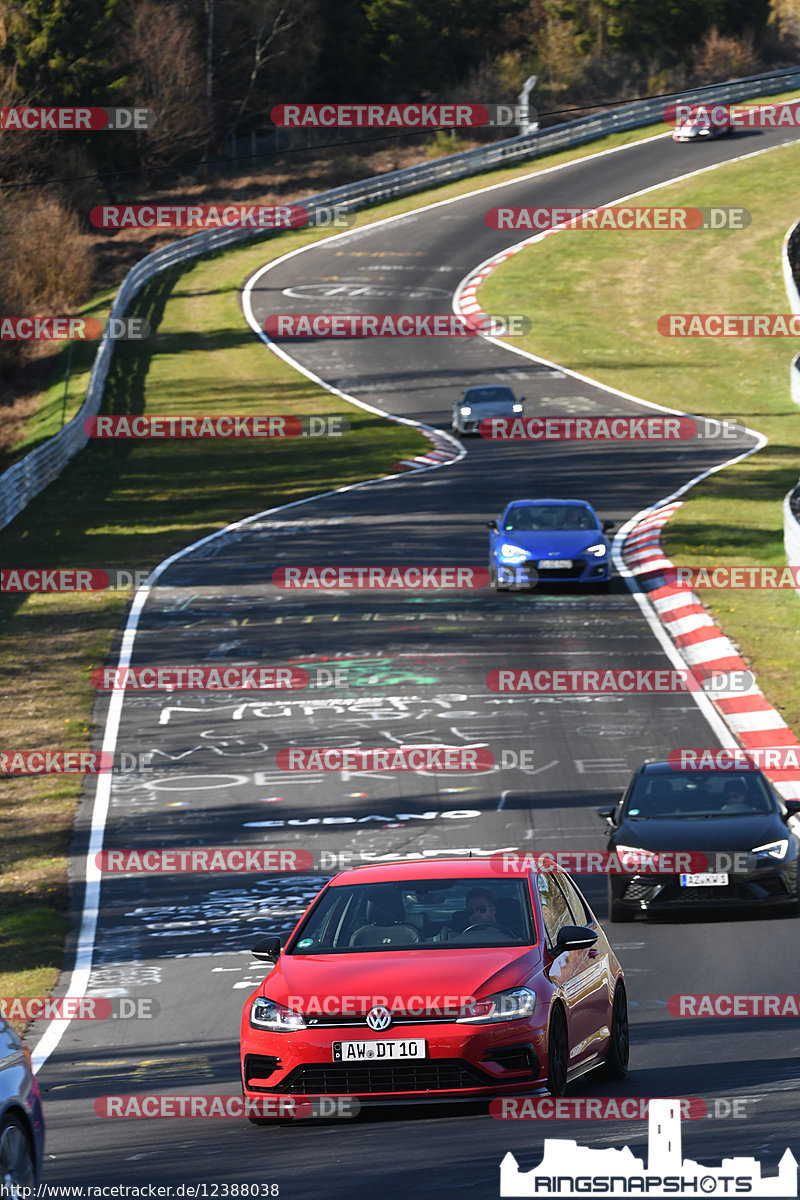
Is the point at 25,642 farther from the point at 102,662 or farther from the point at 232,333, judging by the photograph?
the point at 232,333

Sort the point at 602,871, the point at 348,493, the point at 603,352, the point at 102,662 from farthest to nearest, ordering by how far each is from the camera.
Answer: the point at 603,352 < the point at 348,493 < the point at 102,662 < the point at 602,871

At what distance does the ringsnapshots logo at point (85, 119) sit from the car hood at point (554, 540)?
159 ft

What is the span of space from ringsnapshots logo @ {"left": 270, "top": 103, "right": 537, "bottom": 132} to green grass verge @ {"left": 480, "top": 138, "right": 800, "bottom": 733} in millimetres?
13581

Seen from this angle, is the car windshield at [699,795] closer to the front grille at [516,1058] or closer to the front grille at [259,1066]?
the front grille at [516,1058]

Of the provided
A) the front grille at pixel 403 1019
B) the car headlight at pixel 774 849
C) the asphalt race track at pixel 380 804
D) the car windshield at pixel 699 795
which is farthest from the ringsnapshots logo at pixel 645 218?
the front grille at pixel 403 1019

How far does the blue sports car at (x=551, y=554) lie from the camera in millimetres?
29969

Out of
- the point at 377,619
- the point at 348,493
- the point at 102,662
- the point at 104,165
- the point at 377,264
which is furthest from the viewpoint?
the point at 104,165

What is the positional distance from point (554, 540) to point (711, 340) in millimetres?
30125

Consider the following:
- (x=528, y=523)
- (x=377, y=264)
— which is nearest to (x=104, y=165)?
(x=377, y=264)

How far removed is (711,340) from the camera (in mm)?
58531

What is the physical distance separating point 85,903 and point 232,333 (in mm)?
43739

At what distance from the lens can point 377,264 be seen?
68.1 meters

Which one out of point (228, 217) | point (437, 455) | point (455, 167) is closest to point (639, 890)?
point (437, 455)

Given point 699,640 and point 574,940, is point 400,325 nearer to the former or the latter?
point 699,640
